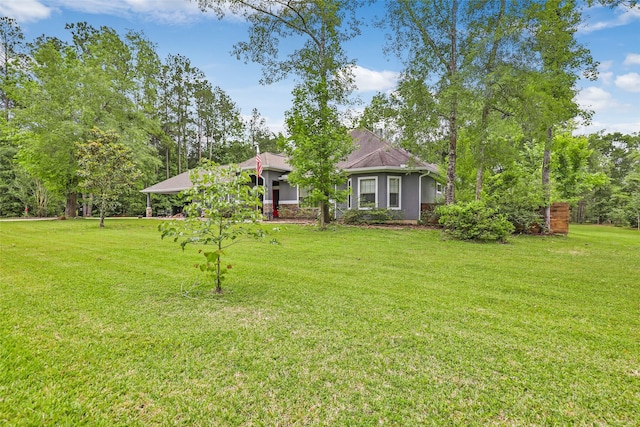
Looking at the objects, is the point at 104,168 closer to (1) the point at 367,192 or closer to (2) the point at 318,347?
(1) the point at 367,192

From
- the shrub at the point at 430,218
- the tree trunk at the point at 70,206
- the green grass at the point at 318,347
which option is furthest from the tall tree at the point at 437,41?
the tree trunk at the point at 70,206

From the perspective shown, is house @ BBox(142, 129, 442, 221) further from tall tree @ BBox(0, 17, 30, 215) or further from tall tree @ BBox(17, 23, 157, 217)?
tall tree @ BBox(0, 17, 30, 215)

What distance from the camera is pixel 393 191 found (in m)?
15.4

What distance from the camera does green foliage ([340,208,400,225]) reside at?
14.7m

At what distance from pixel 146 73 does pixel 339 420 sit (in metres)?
31.3

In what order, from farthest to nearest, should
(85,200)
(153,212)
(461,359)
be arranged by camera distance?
1. (153,212)
2. (85,200)
3. (461,359)

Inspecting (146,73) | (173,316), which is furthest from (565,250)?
(146,73)

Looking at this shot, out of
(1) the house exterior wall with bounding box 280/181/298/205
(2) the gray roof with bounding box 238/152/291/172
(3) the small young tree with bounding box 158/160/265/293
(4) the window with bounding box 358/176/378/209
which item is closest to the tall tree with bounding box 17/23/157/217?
(2) the gray roof with bounding box 238/152/291/172

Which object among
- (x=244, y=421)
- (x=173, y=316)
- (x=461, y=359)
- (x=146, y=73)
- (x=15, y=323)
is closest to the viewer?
(x=244, y=421)

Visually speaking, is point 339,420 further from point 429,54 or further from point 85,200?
point 85,200

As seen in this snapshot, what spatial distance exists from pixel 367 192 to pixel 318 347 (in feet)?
43.8

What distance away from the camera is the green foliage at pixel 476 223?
375 inches

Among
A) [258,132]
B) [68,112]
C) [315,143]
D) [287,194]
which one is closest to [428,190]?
[315,143]

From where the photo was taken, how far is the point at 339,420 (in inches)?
72.3
